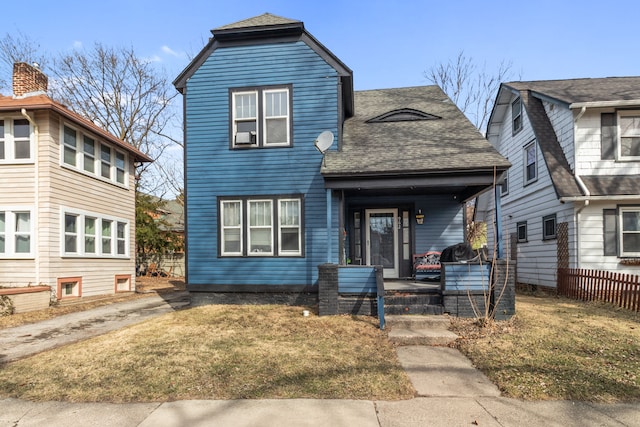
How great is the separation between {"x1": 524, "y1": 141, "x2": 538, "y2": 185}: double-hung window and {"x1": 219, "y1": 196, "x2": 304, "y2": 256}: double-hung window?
360 inches

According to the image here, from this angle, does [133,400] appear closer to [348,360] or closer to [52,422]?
[52,422]

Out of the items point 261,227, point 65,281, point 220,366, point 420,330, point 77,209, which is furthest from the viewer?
point 77,209

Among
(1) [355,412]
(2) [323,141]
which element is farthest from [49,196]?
(1) [355,412]

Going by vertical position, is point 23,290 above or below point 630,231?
below

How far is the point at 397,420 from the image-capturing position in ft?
12.3

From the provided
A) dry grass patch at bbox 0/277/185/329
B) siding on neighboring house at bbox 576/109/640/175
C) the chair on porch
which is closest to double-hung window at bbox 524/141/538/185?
siding on neighboring house at bbox 576/109/640/175

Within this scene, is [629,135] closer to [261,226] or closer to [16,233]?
[261,226]

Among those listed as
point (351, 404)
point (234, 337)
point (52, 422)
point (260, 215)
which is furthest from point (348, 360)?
point (260, 215)

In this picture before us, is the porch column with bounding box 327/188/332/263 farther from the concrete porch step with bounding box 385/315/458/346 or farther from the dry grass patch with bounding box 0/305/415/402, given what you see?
the concrete porch step with bounding box 385/315/458/346

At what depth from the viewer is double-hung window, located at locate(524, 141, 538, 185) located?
13758mm

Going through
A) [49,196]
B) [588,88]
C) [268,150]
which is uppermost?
[588,88]

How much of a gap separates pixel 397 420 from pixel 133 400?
2.81 metres

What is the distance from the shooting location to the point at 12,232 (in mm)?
11039

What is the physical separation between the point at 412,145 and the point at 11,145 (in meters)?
11.2
